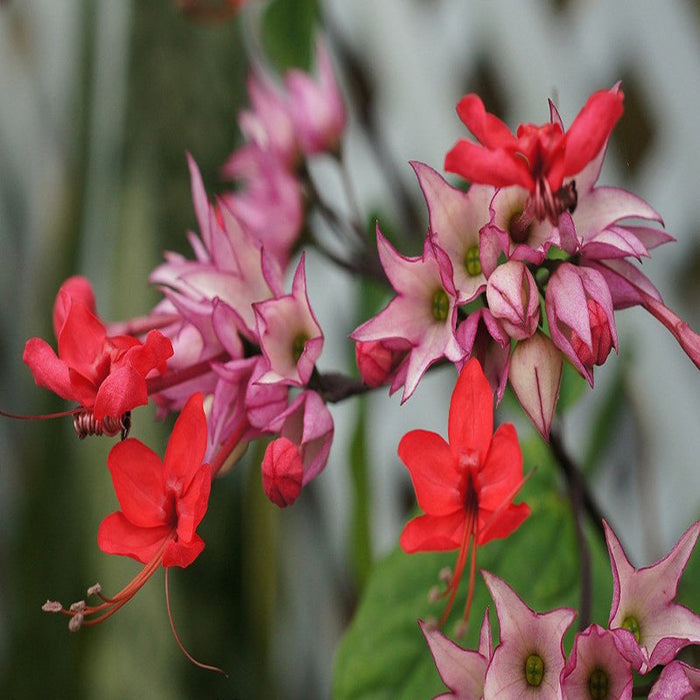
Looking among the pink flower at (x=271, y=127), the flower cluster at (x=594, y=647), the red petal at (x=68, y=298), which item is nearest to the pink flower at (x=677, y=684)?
the flower cluster at (x=594, y=647)

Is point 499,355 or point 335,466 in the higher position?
point 499,355

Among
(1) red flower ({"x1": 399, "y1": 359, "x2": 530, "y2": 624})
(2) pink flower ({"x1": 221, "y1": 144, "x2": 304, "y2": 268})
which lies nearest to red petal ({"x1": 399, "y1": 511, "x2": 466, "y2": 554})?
(1) red flower ({"x1": 399, "y1": 359, "x2": 530, "y2": 624})

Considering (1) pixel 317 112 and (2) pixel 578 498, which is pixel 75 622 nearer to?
(2) pixel 578 498

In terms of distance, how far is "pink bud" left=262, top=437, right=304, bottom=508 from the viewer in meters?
0.15

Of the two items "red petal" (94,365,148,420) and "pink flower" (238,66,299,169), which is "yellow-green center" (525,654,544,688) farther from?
"pink flower" (238,66,299,169)

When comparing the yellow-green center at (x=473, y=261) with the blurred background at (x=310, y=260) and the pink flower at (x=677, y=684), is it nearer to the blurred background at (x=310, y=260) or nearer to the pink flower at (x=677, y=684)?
the pink flower at (x=677, y=684)

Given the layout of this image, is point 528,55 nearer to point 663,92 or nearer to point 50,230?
point 663,92

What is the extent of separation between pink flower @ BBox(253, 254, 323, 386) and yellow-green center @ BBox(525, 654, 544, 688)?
58mm

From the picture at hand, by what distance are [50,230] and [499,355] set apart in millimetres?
386

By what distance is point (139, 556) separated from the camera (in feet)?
0.47

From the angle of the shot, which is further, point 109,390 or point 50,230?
point 50,230

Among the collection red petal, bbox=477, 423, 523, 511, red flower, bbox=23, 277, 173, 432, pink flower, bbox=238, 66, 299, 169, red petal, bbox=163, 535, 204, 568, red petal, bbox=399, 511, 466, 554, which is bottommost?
red petal, bbox=399, 511, 466, 554

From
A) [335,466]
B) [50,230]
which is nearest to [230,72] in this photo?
[50,230]

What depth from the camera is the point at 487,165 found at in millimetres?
131
